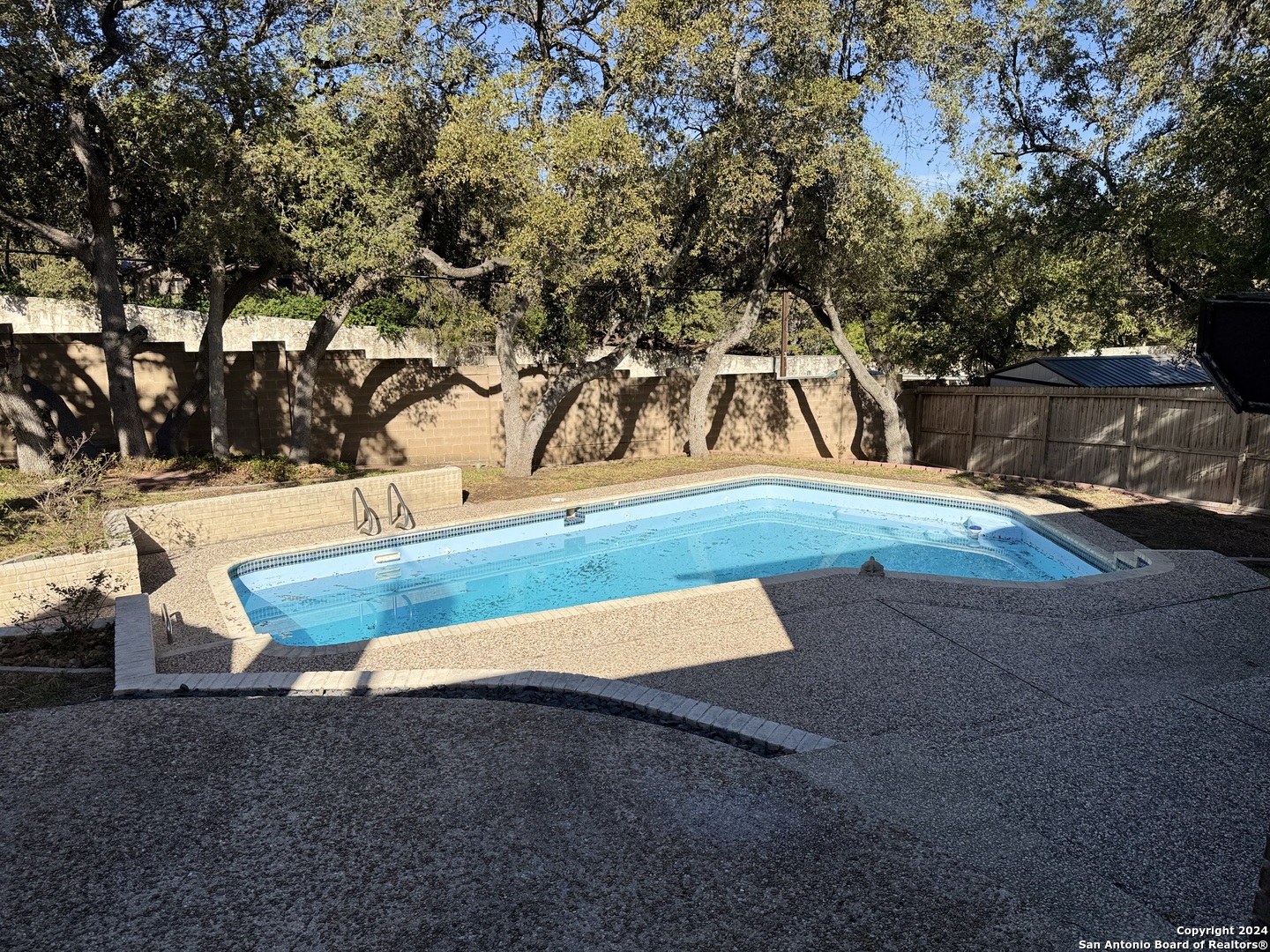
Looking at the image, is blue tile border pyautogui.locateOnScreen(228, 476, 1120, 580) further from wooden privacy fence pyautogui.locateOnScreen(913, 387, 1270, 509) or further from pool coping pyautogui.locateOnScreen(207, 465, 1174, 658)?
wooden privacy fence pyautogui.locateOnScreen(913, 387, 1270, 509)

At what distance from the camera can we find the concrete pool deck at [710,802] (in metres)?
3.51

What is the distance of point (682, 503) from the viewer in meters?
15.6

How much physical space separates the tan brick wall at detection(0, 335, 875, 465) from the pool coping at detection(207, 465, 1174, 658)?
3.82 meters

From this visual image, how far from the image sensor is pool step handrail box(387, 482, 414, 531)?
12.1 m

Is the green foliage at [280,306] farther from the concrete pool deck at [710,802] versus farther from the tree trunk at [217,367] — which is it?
the concrete pool deck at [710,802]

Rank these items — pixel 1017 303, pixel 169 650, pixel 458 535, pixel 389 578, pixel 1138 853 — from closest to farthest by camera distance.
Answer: pixel 1138 853 → pixel 169 650 → pixel 389 578 → pixel 458 535 → pixel 1017 303

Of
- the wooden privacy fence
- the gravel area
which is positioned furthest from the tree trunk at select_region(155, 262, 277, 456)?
the wooden privacy fence

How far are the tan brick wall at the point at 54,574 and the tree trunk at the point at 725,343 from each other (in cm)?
1270

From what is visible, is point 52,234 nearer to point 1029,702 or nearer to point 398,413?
point 398,413

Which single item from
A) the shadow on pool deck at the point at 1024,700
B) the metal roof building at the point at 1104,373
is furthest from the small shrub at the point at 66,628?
the metal roof building at the point at 1104,373

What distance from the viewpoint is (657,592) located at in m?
9.83

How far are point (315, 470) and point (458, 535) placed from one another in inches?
164

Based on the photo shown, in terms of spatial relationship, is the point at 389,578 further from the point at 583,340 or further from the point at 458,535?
the point at 583,340

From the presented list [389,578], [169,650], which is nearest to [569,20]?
[389,578]
